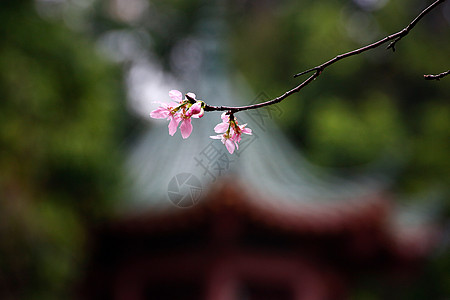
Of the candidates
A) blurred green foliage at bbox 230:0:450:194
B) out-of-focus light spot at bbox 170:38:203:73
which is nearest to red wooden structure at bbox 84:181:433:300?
blurred green foliage at bbox 230:0:450:194

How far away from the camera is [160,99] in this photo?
847 millimetres

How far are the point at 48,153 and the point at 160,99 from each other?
2.14m

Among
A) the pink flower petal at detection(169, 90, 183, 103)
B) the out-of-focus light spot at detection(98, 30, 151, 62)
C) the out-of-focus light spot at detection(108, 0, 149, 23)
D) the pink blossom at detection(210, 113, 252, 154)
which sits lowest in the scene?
the pink blossom at detection(210, 113, 252, 154)

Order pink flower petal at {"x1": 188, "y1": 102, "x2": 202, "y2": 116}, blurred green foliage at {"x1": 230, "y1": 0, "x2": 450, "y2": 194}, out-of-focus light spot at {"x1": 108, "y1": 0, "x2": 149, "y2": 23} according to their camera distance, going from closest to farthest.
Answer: pink flower petal at {"x1": 188, "y1": 102, "x2": 202, "y2": 116} → blurred green foliage at {"x1": 230, "y1": 0, "x2": 450, "y2": 194} → out-of-focus light spot at {"x1": 108, "y1": 0, "x2": 149, "y2": 23}

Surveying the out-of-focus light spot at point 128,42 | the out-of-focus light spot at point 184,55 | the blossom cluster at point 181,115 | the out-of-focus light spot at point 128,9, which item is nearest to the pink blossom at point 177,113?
the blossom cluster at point 181,115

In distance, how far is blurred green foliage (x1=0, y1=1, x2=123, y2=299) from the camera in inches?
103

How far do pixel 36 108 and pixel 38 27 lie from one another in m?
0.52

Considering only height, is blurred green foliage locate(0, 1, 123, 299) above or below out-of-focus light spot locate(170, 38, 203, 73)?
below

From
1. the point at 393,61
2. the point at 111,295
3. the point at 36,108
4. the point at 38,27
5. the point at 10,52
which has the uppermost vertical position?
the point at 393,61

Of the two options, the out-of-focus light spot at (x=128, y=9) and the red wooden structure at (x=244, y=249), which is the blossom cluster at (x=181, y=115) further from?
the out-of-focus light spot at (x=128, y=9)

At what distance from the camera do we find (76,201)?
9.98 feet

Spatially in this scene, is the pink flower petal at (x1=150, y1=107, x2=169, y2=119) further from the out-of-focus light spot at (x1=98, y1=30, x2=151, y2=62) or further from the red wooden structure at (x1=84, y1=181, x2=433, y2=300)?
the out-of-focus light spot at (x1=98, y1=30, x2=151, y2=62)

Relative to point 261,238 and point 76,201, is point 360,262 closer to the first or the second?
point 261,238

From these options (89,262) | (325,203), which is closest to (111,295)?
(89,262)
